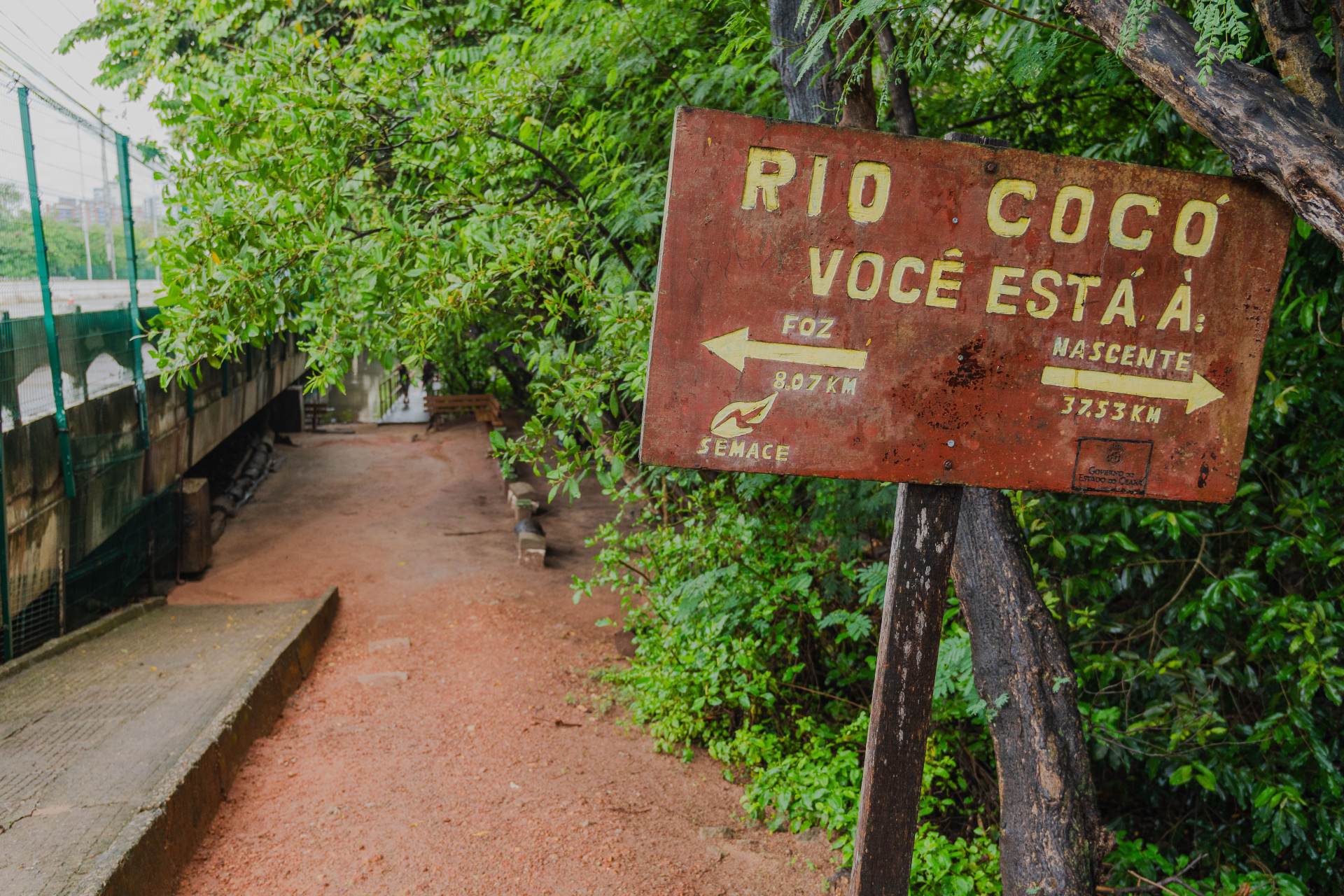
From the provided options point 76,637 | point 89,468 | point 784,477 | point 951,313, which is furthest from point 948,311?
point 89,468

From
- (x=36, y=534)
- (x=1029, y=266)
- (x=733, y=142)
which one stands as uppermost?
(x=733, y=142)

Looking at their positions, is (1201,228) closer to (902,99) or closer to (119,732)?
(902,99)

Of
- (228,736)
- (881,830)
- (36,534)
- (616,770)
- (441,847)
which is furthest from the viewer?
(36,534)

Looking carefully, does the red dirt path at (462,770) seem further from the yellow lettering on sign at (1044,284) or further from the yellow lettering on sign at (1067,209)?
the yellow lettering on sign at (1067,209)

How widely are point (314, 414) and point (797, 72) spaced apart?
17896 mm

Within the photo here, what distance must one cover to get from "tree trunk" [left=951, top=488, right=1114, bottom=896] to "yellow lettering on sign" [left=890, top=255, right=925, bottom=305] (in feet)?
5.16

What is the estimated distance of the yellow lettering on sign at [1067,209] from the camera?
1.87 m

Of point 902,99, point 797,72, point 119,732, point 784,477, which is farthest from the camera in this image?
point 784,477

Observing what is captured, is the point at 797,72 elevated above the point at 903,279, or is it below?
above

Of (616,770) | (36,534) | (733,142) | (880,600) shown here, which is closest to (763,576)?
(880,600)

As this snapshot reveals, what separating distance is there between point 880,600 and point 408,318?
286cm

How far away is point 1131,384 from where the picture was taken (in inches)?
75.9

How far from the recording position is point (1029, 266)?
6.16 ft

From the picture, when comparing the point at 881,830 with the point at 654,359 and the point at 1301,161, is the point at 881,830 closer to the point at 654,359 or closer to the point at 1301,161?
the point at 654,359
